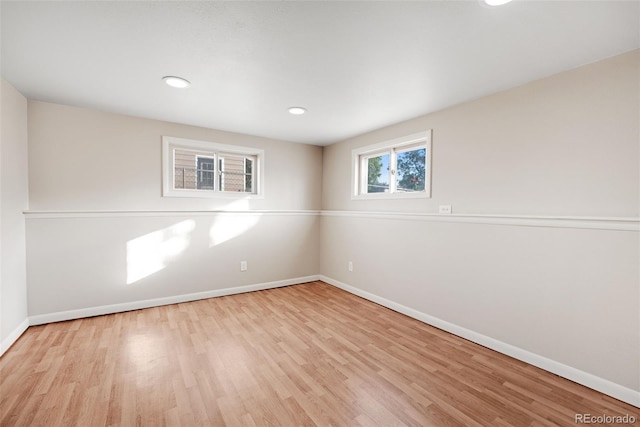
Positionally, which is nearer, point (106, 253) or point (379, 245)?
point (106, 253)

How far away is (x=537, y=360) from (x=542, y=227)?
102 cm

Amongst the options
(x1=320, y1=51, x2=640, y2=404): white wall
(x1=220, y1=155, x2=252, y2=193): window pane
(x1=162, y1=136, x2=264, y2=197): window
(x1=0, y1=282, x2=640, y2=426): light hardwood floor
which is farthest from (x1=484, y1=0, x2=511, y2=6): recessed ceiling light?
(x1=220, y1=155, x2=252, y2=193): window pane

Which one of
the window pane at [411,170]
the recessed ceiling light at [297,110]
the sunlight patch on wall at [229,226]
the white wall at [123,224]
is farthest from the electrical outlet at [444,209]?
the sunlight patch on wall at [229,226]

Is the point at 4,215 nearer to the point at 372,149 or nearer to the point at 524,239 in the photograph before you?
the point at 372,149

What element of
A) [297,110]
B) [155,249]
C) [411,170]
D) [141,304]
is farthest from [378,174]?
[141,304]

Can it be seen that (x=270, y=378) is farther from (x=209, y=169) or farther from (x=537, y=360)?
(x=209, y=169)

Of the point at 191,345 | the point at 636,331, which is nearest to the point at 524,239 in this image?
the point at 636,331

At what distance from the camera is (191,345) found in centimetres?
241

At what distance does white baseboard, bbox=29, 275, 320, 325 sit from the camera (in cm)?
283

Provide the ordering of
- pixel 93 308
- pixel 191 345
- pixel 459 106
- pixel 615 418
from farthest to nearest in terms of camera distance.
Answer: pixel 93 308, pixel 459 106, pixel 191 345, pixel 615 418

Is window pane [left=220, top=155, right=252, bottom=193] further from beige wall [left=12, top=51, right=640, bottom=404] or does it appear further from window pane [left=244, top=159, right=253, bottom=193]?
beige wall [left=12, top=51, right=640, bottom=404]

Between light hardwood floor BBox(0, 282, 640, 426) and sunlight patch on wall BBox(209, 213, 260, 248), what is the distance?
112cm

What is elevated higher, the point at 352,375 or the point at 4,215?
the point at 4,215

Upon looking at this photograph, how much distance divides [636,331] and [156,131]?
4.55m
